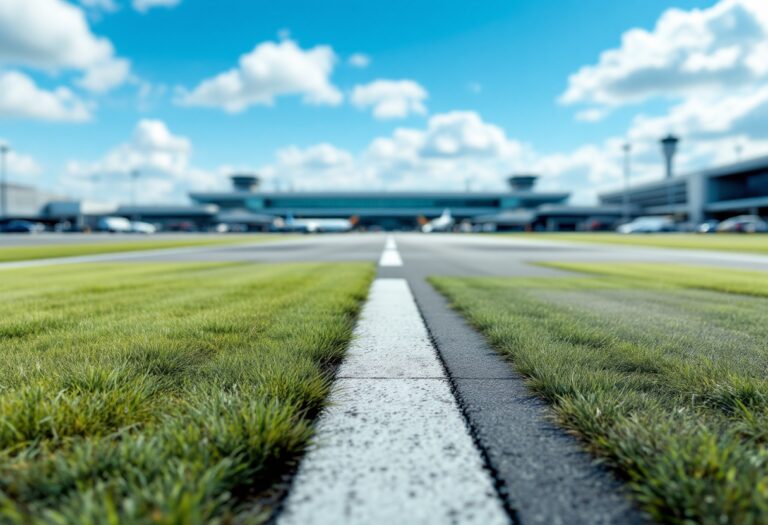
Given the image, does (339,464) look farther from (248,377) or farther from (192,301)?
(192,301)

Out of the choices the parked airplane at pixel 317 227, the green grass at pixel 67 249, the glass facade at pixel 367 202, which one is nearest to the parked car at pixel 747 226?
the parked airplane at pixel 317 227

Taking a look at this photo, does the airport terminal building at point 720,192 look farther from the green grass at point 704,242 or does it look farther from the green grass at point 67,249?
the green grass at point 67,249

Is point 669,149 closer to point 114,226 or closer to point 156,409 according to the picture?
point 114,226

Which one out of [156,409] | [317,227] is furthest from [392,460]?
[317,227]

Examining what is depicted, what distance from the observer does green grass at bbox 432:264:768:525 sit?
5.45 feet

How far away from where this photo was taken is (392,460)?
205 centimetres

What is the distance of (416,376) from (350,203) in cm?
12927

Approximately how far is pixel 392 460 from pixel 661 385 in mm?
2009

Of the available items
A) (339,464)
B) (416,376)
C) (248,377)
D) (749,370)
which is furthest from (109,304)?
(749,370)

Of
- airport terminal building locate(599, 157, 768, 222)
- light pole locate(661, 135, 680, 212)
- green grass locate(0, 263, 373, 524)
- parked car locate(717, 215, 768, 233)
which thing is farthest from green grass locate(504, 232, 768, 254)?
light pole locate(661, 135, 680, 212)

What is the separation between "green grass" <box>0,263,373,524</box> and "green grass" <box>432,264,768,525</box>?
148cm

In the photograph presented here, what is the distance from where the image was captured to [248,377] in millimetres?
2932

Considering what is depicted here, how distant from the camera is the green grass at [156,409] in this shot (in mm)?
1625

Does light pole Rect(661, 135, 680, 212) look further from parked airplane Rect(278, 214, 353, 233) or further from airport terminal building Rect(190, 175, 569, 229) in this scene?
parked airplane Rect(278, 214, 353, 233)
